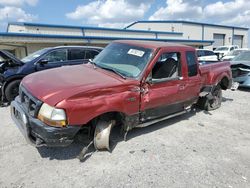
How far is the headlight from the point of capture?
9.91 ft

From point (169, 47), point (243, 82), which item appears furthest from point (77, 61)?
point (243, 82)

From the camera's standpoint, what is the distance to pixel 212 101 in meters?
6.47

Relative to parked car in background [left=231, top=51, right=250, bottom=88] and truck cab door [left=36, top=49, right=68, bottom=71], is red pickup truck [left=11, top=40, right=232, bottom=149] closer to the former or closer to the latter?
truck cab door [left=36, top=49, right=68, bottom=71]

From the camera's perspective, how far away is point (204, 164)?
11.6 ft

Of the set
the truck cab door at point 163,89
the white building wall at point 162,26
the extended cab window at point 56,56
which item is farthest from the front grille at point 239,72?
the white building wall at point 162,26

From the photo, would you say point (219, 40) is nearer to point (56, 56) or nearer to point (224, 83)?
point (224, 83)

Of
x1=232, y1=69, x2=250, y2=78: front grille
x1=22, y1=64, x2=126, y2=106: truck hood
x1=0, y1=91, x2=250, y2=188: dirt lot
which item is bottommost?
x1=0, y1=91, x2=250, y2=188: dirt lot

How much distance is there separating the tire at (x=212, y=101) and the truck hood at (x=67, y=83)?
3393 millimetres

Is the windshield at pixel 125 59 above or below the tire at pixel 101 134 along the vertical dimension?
above

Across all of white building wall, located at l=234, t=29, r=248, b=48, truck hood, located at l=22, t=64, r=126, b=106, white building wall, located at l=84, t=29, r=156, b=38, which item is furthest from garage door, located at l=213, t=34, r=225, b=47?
truck hood, located at l=22, t=64, r=126, b=106

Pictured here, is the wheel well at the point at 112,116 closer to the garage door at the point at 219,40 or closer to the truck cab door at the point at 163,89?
the truck cab door at the point at 163,89

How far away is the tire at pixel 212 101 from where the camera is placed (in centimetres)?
619

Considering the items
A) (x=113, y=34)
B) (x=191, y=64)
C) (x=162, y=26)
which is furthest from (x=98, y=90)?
(x=162, y=26)

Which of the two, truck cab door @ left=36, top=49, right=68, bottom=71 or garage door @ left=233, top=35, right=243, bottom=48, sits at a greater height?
garage door @ left=233, top=35, right=243, bottom=48
